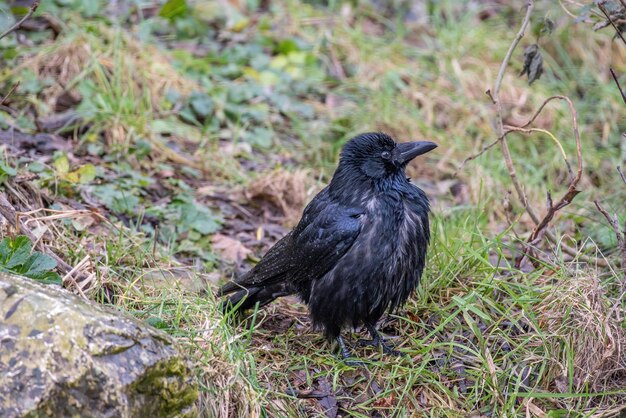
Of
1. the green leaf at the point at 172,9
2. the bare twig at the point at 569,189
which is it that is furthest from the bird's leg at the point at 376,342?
the green leaf at the point at 172,9

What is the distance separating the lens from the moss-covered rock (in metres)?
2.52

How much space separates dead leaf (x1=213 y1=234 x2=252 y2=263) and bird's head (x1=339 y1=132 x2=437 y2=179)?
112 centimetres

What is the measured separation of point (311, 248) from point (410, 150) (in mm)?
739

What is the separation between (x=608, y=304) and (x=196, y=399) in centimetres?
188

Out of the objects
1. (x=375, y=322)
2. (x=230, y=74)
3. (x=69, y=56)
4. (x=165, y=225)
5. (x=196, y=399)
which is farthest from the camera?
(x=230, y=74)

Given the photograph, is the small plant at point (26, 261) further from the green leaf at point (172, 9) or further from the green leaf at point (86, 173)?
the green leaf at point (172, 9)

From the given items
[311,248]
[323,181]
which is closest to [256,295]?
[311,248]

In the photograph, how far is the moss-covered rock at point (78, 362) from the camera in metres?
2.52

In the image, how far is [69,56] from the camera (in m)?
5.80

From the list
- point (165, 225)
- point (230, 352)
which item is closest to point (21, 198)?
point (165, 225)

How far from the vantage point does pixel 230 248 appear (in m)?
4.87

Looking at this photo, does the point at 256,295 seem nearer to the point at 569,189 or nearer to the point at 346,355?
the point at 346,355

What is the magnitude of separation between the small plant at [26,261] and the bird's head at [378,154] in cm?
157

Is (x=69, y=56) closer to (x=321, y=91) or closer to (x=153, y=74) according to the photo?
(x=153, y=74)
